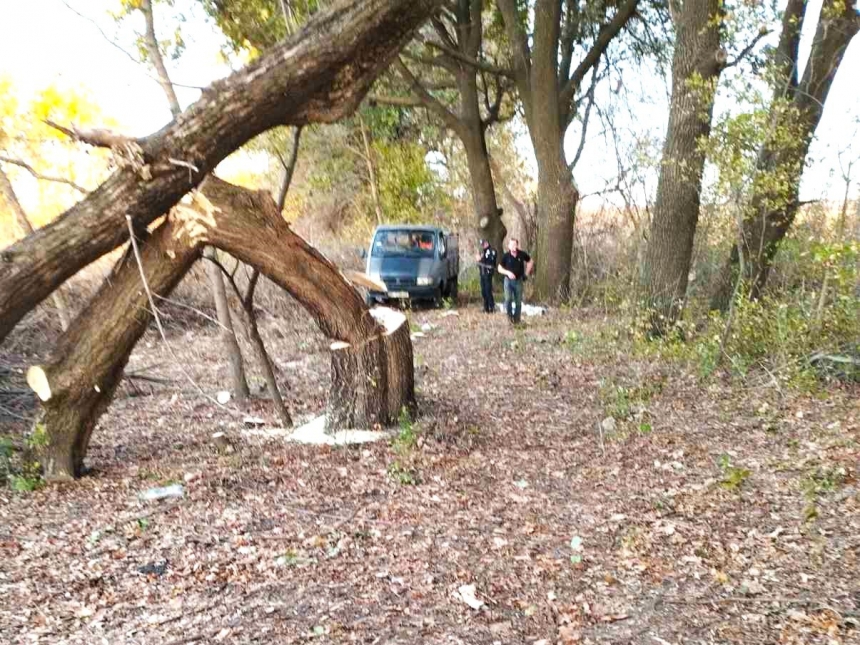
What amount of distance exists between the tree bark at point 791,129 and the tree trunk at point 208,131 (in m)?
4.15

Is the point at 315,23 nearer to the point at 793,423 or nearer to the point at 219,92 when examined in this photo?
the point at 219,92

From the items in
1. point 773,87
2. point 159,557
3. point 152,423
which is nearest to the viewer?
point 159,557

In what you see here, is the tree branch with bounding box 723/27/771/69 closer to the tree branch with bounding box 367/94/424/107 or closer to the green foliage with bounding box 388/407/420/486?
the green foliage with bounding box 388/407/420/486

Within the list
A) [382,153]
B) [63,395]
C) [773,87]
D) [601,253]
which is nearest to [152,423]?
[63,395]

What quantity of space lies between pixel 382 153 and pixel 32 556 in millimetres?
20065

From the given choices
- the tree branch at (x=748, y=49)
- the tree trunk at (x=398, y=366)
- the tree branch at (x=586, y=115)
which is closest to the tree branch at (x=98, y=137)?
the tree trunk at (x=398, y=366)

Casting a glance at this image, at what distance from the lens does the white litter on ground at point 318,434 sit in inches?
262

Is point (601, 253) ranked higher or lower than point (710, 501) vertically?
higher

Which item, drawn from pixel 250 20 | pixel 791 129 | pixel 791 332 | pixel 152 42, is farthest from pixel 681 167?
pixel 250 20

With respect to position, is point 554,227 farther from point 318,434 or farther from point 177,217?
point 177,217

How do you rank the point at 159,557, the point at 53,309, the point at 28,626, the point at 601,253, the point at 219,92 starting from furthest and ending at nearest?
the point at 601,253
the point at 53,309
the point at 219,92
the point at 159,557
the point at 28,626

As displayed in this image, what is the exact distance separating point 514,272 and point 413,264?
4.92 m

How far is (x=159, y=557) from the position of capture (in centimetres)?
453

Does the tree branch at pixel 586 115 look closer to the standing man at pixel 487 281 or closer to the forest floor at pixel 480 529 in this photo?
the standing man at pixel 487 281
